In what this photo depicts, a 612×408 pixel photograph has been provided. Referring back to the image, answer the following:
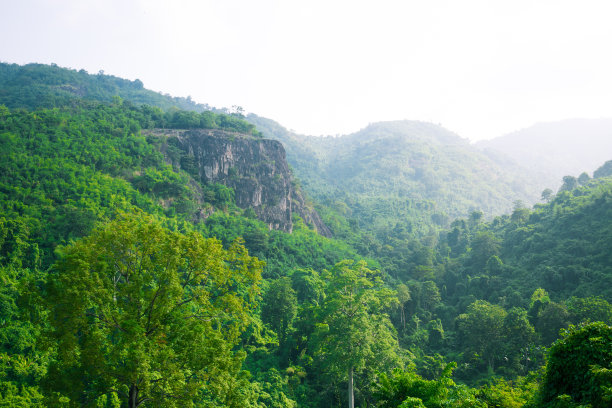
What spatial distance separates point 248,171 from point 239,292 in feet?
112

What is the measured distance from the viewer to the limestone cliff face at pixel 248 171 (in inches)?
1598

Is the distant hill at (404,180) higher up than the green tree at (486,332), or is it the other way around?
the distant hill at (404,180)

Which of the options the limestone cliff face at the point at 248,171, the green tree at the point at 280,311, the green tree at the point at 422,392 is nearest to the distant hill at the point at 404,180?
the limestone cliff face at the point at 248,171

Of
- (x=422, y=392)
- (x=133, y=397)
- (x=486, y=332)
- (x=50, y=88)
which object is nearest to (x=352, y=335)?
(x=422, y=392)

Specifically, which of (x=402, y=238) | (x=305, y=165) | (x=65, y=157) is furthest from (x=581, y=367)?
(x=305, y=165)

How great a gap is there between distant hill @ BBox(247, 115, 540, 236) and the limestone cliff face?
20.4 meters

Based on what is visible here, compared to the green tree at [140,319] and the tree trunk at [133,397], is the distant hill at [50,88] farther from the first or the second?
the tree trunk at [133,397]

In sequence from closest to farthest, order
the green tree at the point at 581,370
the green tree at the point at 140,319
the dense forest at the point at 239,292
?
1. the green tree at the point at 581,370
2. the green tree at the point at 140,319
3. the dense forest at the point at 239,292

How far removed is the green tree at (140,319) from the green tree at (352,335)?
298 inches

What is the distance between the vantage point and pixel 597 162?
154 m

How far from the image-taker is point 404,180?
92.2m

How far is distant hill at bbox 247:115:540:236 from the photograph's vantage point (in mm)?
71250

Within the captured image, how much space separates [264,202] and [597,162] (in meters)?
181

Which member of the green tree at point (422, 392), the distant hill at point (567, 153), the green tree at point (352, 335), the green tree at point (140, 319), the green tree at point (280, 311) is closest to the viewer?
the green tree at point (140, 319)
